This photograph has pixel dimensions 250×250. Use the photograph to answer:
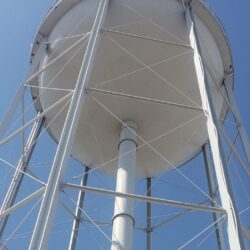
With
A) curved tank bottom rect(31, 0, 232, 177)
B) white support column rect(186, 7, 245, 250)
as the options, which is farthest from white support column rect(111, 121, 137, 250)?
white support column rect(186, 7, 245, 250)

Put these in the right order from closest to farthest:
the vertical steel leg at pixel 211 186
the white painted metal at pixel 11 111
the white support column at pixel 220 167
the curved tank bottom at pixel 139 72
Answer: the white support column at pixel 220 167, the white painted metal at pixel 11 111, the curved tank bottom at pixel 139 72, the vertical steel leg at pixel 211 186

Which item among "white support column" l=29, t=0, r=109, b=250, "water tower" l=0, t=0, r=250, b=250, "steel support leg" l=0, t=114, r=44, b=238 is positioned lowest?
"white support column" l=29, t=0, r=109, b=250

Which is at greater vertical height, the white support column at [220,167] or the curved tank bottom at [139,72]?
the curved tank bottom at [139,72]

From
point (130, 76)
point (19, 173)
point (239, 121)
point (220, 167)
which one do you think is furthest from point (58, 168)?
point (239, 121)

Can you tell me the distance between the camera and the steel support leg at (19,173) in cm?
860

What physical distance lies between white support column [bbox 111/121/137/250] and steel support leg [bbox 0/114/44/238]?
183 centimetres

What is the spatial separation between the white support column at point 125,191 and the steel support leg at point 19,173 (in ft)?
5.99

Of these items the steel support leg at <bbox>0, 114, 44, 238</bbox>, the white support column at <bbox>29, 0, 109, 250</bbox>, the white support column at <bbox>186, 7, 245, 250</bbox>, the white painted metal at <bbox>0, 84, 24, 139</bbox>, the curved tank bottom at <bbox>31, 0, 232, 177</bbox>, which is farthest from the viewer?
the curved tank bottom at <bbox>31, 0, 232, 177</bbox>

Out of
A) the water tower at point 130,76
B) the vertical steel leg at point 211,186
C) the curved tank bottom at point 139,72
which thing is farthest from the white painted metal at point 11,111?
the vertical steel leg at point 211,186

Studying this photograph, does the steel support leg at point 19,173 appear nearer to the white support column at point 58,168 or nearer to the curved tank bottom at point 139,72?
the curved tank bottom at point 139,72

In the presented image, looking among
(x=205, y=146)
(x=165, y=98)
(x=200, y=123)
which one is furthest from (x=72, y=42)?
(x=205, y=146)

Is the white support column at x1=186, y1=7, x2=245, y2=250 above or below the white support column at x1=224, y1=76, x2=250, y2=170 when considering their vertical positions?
→ below

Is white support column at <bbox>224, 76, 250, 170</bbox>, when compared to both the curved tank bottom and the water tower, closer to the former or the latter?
the water tower

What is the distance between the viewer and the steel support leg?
28.2 feet
